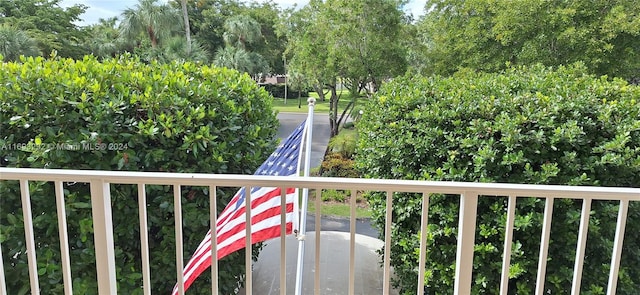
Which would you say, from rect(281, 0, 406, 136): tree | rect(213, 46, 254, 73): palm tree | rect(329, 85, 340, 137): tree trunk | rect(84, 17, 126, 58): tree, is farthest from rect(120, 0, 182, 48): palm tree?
rect(281, 0, 406, 136): tree

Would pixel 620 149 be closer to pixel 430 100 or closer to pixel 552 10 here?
pixel 430 100

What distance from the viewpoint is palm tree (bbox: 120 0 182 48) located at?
1694cm

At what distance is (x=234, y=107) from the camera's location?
263 cm

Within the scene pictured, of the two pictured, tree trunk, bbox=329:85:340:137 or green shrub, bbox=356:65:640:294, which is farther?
tree trunk, bbox=329:85:340:137

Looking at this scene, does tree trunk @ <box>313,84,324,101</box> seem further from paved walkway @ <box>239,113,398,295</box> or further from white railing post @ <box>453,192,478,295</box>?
white railing post @ <box>453,192,478,295</box>

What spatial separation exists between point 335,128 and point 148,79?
32.7 ft

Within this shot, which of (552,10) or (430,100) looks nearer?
(430,100)

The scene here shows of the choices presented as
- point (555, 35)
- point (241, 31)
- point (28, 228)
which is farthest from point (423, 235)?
point (241, 31)

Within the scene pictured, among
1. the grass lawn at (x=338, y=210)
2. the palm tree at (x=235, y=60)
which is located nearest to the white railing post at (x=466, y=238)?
the grass lawn at (x=338, y=210)

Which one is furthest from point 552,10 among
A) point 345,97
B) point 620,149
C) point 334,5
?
point 620,149

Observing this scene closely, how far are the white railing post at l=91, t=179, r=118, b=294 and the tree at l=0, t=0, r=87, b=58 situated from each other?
1336cm

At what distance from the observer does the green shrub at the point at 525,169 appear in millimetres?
2203

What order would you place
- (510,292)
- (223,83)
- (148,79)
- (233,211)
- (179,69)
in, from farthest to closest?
(179,69)
(223,83)
(148,79)
(510,292)
(233,211)

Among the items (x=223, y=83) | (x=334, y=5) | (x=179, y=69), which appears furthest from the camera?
(x=334, y=5)
